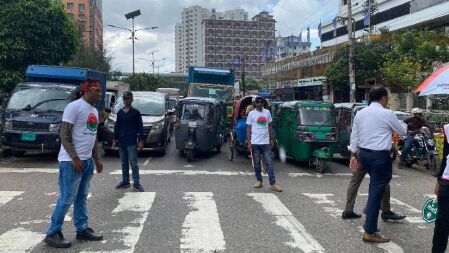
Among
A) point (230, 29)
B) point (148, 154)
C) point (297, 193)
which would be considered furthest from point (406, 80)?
point (230, 29)

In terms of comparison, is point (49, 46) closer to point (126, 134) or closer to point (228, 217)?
point (126, 134)

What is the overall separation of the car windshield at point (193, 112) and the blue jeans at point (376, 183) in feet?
29.4

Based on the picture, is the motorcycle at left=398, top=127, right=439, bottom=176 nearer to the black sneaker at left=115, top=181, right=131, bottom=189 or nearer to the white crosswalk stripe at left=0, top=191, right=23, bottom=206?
the black sneaker at left=115, top=181, right=131, bottom=189

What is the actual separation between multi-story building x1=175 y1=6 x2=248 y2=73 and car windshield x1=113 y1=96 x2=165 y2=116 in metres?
91.2

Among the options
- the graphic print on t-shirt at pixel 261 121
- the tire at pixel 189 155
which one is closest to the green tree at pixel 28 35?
the tire at pixel 189 155

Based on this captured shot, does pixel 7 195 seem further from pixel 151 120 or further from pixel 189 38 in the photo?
pixel 189 38

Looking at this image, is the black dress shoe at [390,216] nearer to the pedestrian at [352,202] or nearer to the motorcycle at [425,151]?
the pedestrian at [352,202]

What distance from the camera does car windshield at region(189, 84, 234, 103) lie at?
21078 mm

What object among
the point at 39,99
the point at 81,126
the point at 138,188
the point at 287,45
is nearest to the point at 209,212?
the point at 138,188

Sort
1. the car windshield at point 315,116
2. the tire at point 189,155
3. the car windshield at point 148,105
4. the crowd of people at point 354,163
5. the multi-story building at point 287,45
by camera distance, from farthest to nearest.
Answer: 1. the multi-story building at point 287,45
2. the car windshield at point 148,105
3. the tire at point 189,155
4. the car windshield at point 315,116
5. the crowd of people at point 354,163

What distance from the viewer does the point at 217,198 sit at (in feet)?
28.3

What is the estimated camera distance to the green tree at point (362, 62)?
32.4m

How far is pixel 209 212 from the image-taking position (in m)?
7.45

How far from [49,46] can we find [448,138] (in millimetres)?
17520
